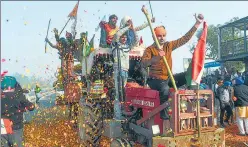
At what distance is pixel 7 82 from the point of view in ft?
17.2

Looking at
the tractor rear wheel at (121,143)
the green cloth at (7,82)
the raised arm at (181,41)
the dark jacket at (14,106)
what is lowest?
the tractor rear wheel at (121,143)

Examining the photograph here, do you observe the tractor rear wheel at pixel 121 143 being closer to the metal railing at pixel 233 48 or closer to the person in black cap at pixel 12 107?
the person in black cap at pixel 12 107

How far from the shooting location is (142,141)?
521 cm

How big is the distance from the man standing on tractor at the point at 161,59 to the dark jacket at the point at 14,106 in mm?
2378

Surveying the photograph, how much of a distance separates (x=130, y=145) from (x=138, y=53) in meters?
2.33

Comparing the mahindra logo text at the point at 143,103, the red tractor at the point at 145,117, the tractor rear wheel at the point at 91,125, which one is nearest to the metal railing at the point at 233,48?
the red tractor at the point at 145,117

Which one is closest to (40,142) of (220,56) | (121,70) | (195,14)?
(121,70)

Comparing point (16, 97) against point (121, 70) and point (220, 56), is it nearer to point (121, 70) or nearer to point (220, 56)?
point (121, 70)

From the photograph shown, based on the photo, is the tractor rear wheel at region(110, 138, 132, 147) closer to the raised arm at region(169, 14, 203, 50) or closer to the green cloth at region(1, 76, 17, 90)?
the raised arm at region(169, 14, 203, 50)

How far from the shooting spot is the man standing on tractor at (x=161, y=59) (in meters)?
4.64

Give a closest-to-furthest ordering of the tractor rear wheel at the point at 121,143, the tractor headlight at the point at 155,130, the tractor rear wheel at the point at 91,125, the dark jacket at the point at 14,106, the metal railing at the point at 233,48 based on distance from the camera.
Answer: the tractor headlight at the point at 155,130 < the tractor rear wheel at the point at 121,143 < the dark jacket at the point at 14,106 < the tractor rear wheel at the point at 91,125 < the metal railing at the point at 233,48

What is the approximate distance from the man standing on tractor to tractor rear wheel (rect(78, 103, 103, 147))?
1.69 meters

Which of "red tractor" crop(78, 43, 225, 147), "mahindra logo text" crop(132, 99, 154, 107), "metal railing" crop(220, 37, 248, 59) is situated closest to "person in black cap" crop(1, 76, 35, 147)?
"red tractor" crop(78, 43, 225, 147)

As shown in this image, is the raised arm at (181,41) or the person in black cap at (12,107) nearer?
the raised arm at (181,41)
